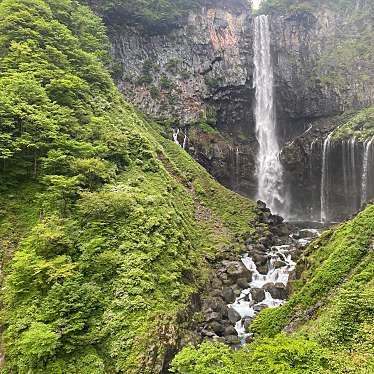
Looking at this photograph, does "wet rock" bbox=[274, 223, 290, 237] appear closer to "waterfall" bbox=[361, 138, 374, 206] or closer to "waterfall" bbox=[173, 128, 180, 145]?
"waterfall" bbox=[361, 138, 374, 206]

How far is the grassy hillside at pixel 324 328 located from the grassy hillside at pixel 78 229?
8.62 feet

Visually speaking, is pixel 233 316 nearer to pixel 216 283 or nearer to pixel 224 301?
pixel 224 301

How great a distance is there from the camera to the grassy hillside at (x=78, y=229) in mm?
9188

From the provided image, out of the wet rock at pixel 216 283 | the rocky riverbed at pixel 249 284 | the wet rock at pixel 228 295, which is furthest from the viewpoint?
the wet rock at pixel 216 283

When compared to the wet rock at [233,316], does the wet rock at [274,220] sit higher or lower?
higher

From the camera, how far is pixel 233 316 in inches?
571

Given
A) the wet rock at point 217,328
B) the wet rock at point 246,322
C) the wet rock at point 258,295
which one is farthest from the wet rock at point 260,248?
the wet rock at point 217,328

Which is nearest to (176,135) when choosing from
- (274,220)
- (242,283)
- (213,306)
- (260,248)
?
(274,220)

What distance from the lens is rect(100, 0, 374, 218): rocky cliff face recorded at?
3512cm

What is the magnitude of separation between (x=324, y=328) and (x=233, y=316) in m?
6.51

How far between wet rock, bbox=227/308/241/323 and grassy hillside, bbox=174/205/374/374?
2.95 meters

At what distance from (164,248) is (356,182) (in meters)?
23.5

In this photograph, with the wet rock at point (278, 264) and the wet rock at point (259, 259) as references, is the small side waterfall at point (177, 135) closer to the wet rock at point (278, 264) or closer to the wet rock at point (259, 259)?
the wet rock at point (259, 259)

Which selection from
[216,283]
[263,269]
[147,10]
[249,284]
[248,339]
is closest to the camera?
[248,339]
